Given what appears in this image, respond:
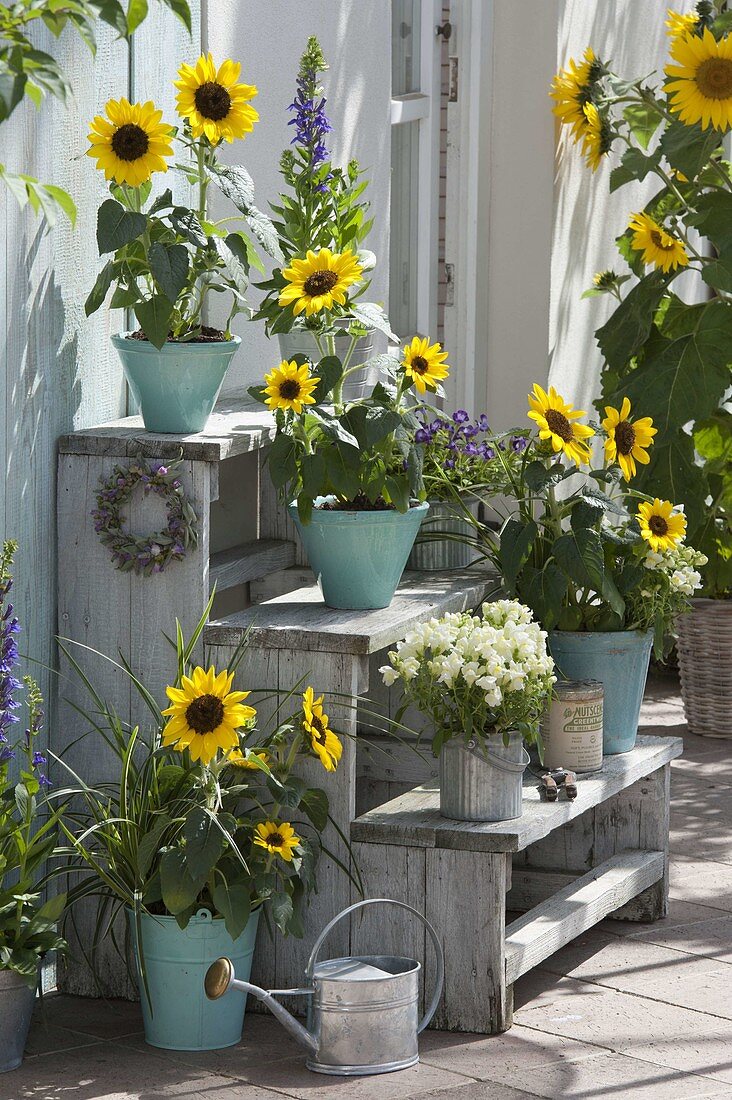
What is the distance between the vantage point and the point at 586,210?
18.1 ft

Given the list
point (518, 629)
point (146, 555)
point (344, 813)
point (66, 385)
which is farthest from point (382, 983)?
point (66, 385)

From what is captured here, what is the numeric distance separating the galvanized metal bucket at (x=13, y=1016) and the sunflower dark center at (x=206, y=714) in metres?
0.51

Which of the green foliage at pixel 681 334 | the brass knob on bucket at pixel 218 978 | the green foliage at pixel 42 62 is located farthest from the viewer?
the green foliage at pixel 681 334

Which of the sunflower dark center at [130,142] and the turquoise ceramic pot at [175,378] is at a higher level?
the sunflower dark center at [130,142]

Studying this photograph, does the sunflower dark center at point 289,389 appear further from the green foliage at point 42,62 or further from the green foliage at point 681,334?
the green foliage at point 681,334

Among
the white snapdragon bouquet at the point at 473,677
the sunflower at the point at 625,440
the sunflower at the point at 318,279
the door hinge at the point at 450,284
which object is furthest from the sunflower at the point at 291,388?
the door hinge at the point at 450,284

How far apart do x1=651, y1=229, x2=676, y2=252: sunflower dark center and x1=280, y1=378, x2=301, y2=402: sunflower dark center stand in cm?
163

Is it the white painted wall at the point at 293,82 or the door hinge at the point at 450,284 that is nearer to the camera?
the white painted wall at the point at 293,82

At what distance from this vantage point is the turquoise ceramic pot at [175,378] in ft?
10.2

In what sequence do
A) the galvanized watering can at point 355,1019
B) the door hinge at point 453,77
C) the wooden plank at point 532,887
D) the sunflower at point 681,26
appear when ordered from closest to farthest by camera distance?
the galvanized watering can at point 355,1019, the wooden plank at point 532,887, the sunflower at point 681,26, the door hinge at point 453,77

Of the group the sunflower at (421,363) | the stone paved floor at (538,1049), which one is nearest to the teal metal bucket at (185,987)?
the stone paved floor at (538,1049)

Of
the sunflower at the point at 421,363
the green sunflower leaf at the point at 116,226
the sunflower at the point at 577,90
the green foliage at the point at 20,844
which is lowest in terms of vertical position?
the green foliage at the point at 20,844

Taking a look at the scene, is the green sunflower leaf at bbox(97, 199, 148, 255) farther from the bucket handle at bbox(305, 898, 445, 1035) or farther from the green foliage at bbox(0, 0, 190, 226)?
the bucket handle at bbox(305, 898, 445, 1035)

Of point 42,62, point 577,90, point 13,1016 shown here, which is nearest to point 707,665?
point 577,90
